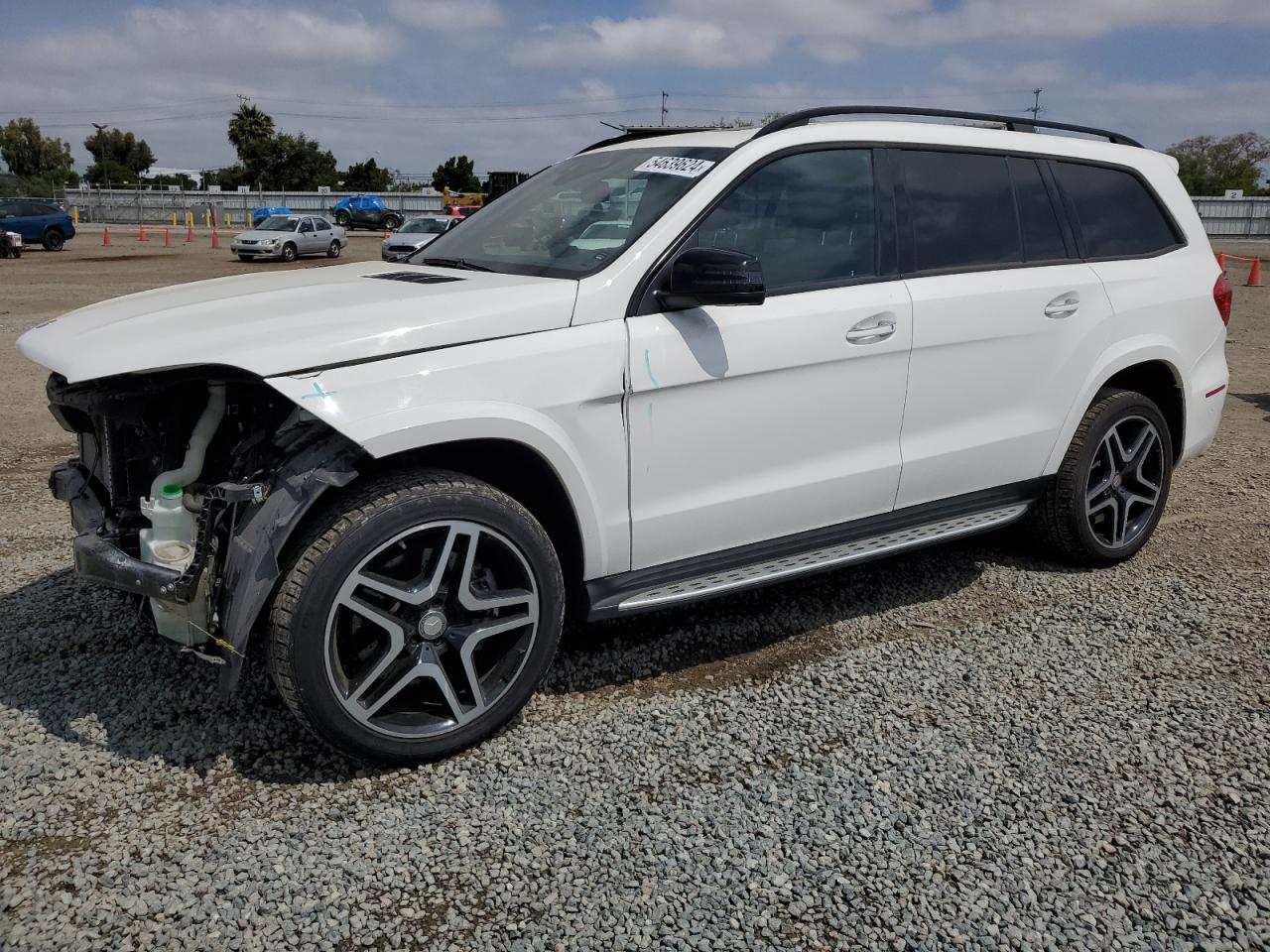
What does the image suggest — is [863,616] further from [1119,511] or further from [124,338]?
[124,338]

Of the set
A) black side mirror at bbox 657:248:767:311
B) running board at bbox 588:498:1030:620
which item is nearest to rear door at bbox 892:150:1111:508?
running board at bbox 588:498:1030:620

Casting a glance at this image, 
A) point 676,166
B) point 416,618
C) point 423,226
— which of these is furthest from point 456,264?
point 423,226

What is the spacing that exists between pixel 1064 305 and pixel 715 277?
193 cm

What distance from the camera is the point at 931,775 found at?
122 inches

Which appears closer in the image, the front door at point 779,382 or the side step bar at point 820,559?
the front door at point 779,382

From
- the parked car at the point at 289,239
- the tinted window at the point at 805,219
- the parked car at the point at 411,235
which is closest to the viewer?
the tinted window at the point at 805,219

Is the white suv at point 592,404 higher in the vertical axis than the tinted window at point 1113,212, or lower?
lower

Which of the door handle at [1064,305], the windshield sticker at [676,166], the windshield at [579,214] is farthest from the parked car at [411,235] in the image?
the door handle at [1064,305]

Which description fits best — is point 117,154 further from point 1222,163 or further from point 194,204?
point 1222,163

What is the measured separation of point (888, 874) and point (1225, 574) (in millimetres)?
3034

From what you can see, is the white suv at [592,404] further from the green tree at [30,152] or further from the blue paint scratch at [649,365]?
the green tree at [30,152]

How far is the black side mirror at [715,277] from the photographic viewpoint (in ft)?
10.3

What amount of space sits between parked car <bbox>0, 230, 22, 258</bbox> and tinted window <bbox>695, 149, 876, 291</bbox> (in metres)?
28.4

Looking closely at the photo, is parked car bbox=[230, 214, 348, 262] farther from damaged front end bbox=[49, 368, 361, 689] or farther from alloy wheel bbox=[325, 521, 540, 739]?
alloy wheel bbox=[325, 521, 540, 739]
